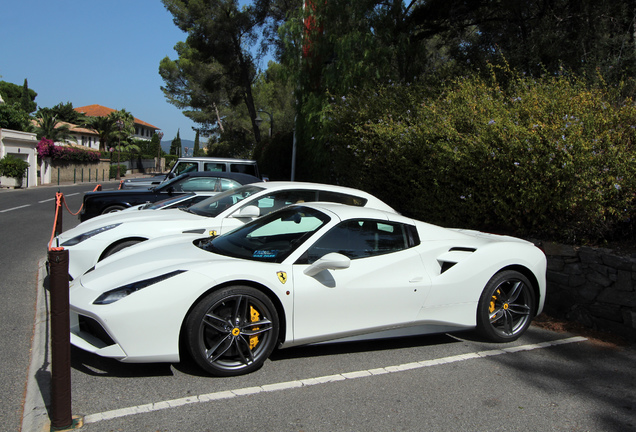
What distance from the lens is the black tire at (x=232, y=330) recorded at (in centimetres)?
372

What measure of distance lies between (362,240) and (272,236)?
856 millimetres

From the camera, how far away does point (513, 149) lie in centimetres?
611

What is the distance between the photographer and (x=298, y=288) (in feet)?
13.2

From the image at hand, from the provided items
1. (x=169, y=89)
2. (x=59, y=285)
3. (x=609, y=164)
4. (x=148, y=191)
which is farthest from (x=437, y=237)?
(x=169, y=89)

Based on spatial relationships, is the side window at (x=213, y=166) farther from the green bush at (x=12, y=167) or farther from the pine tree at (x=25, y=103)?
the pine tree at (x=25, y=103)

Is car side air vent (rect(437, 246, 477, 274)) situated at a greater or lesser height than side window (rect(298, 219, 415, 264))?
lesser

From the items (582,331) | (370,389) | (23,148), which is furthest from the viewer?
(23,148)

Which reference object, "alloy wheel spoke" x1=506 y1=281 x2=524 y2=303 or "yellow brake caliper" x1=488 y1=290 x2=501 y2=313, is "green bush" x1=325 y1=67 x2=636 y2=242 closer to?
"alloy wheel spoke" x1=506 y1=281 x2=524 y2=303

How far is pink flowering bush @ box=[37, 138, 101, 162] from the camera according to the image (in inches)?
1483

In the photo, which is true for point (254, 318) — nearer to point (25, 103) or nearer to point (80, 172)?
point (80, 172)

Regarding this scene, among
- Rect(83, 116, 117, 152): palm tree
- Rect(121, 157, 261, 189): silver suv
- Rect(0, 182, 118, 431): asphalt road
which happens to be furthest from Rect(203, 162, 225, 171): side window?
Rect(83, 116, 117, 152): palm tree

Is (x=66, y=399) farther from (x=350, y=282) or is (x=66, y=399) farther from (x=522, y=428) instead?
(x=522, y=428)

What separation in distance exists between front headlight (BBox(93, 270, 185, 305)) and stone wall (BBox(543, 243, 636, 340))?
4.53m

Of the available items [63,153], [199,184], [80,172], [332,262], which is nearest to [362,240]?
[332,262]
